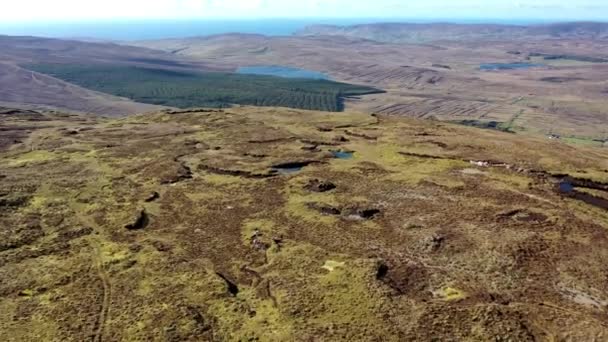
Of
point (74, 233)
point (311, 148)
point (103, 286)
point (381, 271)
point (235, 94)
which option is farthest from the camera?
point (235, 94)

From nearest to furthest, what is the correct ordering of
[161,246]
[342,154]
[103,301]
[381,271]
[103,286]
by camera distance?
[103,301], [103,286], [381,271], [161,246], [342,154]

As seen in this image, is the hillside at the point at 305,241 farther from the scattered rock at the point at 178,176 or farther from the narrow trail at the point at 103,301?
the scattered rock at the point at 178,176

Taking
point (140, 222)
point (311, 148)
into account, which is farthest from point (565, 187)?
point (140, 222)

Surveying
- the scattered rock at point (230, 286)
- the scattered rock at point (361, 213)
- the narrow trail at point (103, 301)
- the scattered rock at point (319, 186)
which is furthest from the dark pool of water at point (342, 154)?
the narrow trail at point (103, 301)

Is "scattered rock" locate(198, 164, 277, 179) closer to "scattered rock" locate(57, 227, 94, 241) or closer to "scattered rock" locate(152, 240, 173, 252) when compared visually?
"scattered rock" locate(152, 240, 173, 252)

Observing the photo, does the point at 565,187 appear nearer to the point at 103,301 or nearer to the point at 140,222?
the point at 140,222

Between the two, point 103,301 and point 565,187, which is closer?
point 103,301

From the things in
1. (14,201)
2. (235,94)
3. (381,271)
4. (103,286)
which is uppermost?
(14,201)
